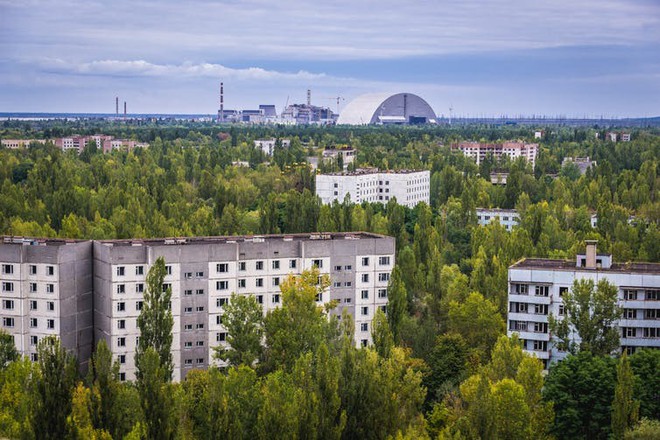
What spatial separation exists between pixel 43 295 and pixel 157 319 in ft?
12.3

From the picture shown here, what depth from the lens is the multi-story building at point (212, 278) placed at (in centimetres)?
2530

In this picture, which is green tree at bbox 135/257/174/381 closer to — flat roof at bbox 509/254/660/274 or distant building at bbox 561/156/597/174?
flat roof at bbox 509/254/660/274

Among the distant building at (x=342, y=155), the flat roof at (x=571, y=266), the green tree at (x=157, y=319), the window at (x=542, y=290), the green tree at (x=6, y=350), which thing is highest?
the distant building at (x=342, y=155)

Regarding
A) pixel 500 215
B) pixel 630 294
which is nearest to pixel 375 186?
pixel 500 215

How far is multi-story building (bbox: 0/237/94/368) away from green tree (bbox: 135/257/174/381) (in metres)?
2.59

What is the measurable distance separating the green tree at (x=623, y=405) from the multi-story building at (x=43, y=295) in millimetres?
13478

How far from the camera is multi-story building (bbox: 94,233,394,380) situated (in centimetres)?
2530

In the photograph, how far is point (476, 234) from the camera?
3975 cm

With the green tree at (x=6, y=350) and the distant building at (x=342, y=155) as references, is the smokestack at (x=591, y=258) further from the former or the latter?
the distant building at (x=342, y=155)

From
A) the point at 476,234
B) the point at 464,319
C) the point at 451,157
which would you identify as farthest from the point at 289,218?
the point at 451,157

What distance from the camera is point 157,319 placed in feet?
77.2

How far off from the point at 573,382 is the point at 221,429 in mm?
7280

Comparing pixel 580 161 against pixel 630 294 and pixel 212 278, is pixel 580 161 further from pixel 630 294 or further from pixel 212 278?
pixel 212 278

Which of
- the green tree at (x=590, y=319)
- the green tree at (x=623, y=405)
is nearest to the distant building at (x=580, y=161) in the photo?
the green tree at (x=590, y=319)
